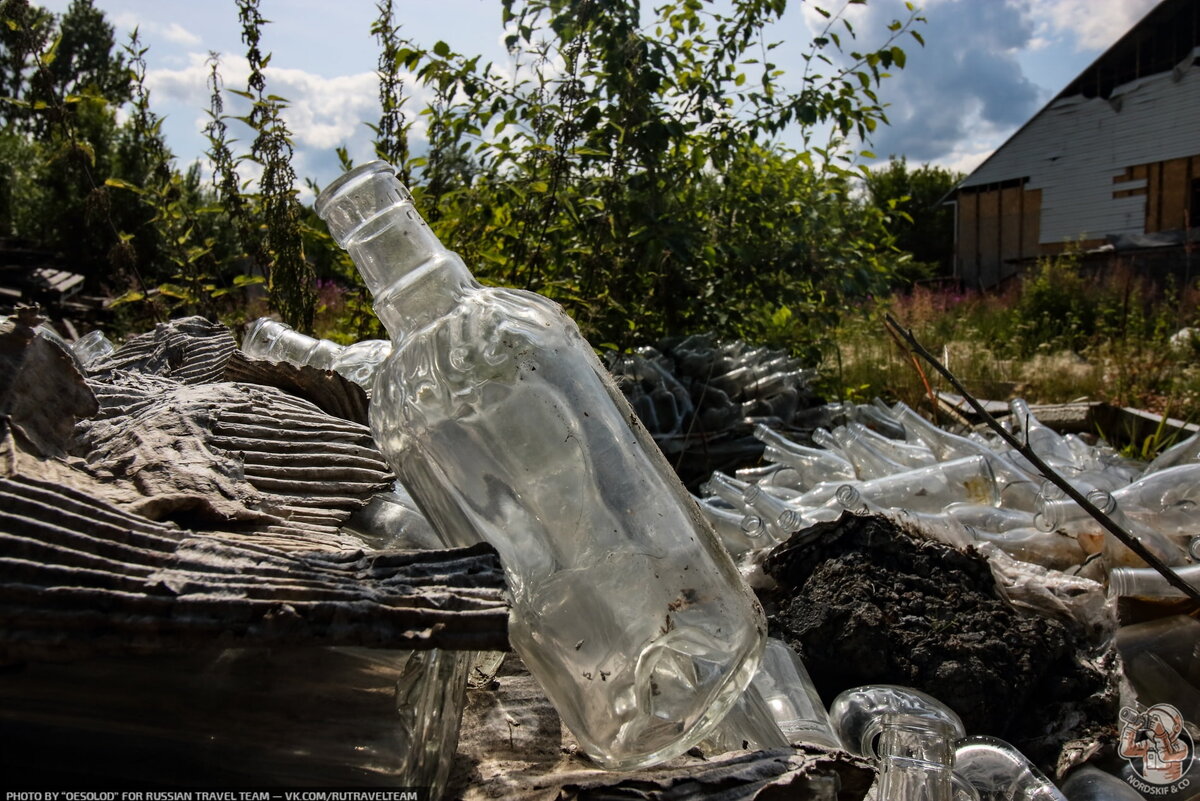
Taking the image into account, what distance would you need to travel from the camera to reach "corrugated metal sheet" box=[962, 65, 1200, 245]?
56.5ft

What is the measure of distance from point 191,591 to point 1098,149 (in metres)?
21.8

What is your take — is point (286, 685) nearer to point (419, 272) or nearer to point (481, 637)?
point (481, 637)

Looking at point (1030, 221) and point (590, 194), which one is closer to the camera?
point (590, 194)

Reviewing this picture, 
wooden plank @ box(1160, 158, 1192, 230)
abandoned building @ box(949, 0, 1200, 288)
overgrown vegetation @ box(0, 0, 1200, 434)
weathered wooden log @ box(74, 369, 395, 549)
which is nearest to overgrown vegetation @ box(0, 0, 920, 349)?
overgrown vegetation @ box(0, 0, 1200, 434)

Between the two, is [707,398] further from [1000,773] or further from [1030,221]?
[1030,221]

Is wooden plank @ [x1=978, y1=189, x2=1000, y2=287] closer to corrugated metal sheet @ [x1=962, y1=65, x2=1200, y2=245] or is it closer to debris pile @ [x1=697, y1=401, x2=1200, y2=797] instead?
corrugated metal sheet @ [x1=962, y1=65, x2=1200, y2=245]

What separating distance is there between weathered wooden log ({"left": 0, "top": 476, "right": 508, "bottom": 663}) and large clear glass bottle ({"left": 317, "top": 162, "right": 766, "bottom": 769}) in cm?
17

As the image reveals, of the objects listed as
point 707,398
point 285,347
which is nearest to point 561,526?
point 285,347

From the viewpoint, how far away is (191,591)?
0.63 metres

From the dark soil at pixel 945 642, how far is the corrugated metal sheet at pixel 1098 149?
1899 cm

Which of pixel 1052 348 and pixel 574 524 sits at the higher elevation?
pixel 574 524

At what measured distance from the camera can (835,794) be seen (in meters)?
0.85

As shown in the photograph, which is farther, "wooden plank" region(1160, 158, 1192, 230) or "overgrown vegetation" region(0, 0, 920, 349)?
"wooden plank" region(1160, 158, 1192, 230)

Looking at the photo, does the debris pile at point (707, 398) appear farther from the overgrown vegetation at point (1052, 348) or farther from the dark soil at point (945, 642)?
the dark soil at point (945, 642)
